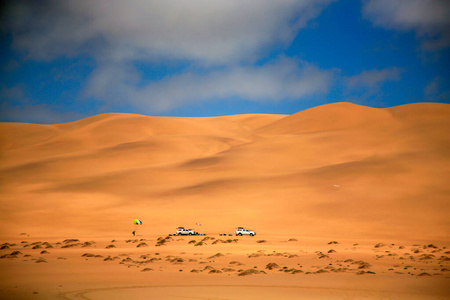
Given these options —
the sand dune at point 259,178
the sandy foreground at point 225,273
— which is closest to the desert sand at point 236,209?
the sandy foreground at point 225,273

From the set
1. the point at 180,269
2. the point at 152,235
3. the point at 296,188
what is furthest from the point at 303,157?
the point at 180,269

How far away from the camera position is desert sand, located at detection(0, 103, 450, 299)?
18.2 metres

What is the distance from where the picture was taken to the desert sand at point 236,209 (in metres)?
18.2

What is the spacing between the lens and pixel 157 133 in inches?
4892

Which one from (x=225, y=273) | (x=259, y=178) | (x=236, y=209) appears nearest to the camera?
(x=225, y=273)

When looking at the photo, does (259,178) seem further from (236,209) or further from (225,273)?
(225,273)

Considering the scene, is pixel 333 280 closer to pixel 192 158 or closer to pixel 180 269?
pixel 180 269

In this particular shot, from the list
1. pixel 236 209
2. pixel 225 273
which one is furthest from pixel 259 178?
pixel 225 273

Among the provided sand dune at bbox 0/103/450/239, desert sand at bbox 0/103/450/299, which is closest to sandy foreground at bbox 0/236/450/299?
desert sand at bbox 0/103/450/299

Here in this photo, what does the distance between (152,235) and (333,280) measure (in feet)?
93.3

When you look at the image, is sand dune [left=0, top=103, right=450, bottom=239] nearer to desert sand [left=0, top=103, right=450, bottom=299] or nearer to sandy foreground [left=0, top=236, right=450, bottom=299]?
desert sand [left=0, top=103, right=450, bottom=299]

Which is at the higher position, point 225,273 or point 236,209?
point 236,209

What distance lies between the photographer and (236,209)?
55.8m

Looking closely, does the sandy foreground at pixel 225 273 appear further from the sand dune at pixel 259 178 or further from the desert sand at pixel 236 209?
the sand dune at pixel 259 178
